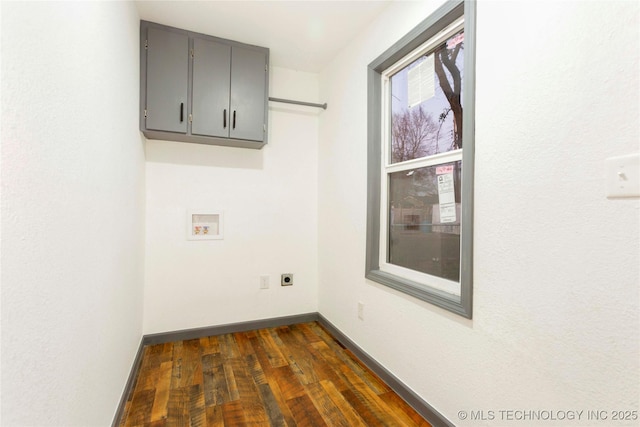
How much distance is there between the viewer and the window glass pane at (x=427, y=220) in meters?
1.60

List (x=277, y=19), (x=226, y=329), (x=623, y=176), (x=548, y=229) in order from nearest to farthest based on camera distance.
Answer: (x=623, y=176), (x=548, y=229), (x=277, y=19), (x=226, y=329)

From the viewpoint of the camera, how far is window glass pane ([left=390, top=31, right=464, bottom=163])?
1.61m

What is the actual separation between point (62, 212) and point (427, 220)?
1.67 m

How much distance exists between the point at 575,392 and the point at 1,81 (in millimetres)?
1810

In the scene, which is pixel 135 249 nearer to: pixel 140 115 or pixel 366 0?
pixel 140 115

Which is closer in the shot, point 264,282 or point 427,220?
point 427,220

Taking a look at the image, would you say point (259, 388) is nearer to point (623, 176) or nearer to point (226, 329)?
point (226, 329)

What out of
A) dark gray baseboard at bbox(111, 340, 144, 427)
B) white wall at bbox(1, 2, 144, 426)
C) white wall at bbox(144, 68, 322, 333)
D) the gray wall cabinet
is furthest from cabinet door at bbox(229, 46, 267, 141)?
dark gray baseboard at bbox(111, 340, 144, 427)

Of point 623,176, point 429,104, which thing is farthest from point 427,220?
point 623,176

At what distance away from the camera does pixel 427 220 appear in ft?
5.84

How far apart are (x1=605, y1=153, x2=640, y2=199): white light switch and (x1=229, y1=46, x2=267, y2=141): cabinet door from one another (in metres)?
2.14

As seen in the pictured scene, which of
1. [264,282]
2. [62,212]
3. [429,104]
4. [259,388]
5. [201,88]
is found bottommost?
[259,388]

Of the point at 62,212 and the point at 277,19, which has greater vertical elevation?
the point at 277,19

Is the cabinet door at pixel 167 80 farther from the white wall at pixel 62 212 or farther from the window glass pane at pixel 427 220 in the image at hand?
the window glass pane at pixel 427 220
